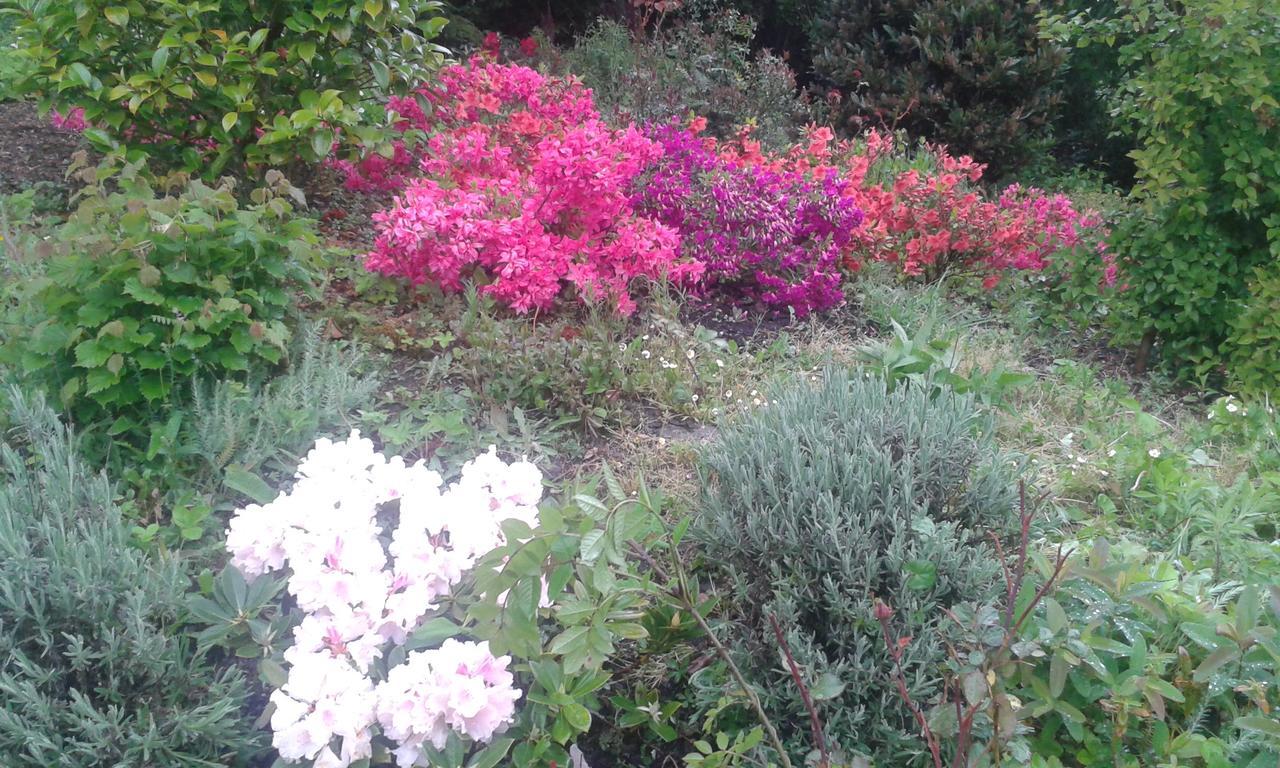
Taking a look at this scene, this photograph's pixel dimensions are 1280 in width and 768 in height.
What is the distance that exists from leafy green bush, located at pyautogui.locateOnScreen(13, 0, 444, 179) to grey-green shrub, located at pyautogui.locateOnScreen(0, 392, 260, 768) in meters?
2.35

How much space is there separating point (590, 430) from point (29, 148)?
13.5ft

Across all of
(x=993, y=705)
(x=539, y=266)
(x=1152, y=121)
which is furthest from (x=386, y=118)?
(x=993, y=705)

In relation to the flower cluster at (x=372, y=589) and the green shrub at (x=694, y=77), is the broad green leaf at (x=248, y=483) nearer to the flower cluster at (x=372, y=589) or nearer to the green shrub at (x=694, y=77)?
the flower cluster at (x=372, y=589)

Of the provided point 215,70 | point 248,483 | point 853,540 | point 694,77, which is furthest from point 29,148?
point 853,540

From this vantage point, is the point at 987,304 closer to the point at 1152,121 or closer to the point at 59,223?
the point at 1152,121

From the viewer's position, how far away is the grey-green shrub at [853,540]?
199 cm

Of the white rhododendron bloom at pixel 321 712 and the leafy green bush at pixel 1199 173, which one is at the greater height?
the leafy green bush at pixel 1199 173

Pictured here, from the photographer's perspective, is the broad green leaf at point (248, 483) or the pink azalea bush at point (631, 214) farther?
the pink azalea bush at point (631, 214)

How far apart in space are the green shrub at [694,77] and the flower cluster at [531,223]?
2.06m

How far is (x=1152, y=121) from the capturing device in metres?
4.31

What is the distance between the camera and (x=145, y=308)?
2.61 metres

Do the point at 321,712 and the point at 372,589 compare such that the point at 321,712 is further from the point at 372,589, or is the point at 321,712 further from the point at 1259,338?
the point at 1259,338

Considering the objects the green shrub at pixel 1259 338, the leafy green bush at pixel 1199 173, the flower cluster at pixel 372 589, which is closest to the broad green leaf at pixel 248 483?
the flower cluster at pixel 372 589

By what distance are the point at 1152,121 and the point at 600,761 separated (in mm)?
→ 3837
